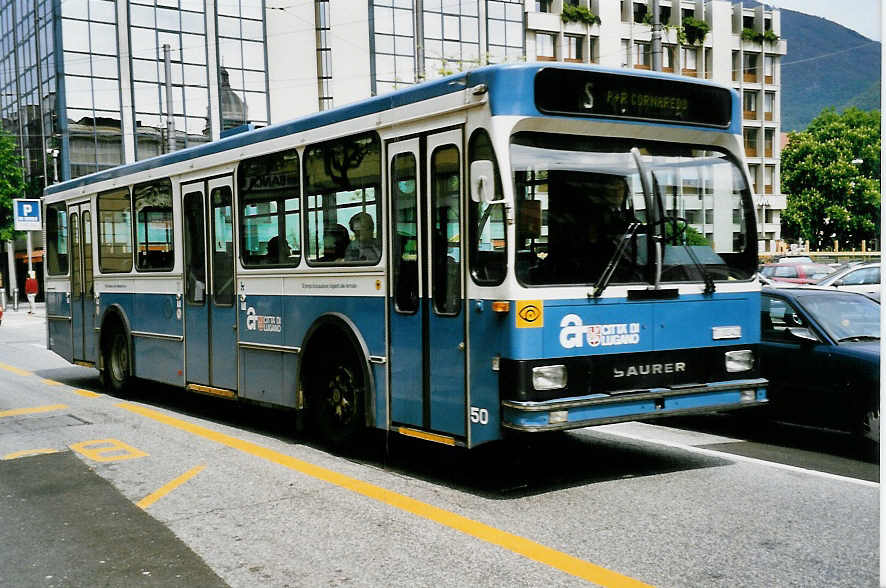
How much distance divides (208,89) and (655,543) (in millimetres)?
42451

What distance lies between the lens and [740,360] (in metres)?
7.27

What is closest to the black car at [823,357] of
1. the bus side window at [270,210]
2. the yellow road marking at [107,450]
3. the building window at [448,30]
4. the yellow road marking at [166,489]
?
the bus side window at [270,210]

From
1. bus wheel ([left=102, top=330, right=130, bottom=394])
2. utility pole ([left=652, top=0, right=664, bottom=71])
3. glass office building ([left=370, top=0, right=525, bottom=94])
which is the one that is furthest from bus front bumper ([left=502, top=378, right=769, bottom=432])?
glass office building ([left=370, top=0, right=525, bottom=94])

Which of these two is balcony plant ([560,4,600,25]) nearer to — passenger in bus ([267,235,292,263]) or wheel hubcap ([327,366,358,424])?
passenger in bus ([267,235,292,263])

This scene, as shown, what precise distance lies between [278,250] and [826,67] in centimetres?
1489

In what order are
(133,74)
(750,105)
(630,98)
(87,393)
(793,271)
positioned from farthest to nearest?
1. (750,105)
2. (133,74)
3. (793,271)
4. (87,393)
5. (630,98)

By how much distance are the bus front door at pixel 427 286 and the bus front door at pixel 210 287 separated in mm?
2985

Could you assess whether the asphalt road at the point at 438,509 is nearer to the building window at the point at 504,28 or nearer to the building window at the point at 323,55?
the building window at the point at 504,28

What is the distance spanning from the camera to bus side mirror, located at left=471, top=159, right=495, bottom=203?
6203 mm

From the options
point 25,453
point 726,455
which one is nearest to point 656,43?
point 726,455

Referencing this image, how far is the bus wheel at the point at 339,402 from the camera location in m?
8.00

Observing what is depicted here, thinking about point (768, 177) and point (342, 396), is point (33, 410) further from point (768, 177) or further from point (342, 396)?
point (768, 177)

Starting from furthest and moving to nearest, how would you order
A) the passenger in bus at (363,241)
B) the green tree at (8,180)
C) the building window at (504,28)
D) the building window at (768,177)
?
the building window at (768,177) → the green tree at (8,180) → the building window at (504,28) → the passenger in bus at (363,241)


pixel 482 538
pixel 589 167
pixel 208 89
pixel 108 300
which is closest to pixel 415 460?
pixel 482 538
